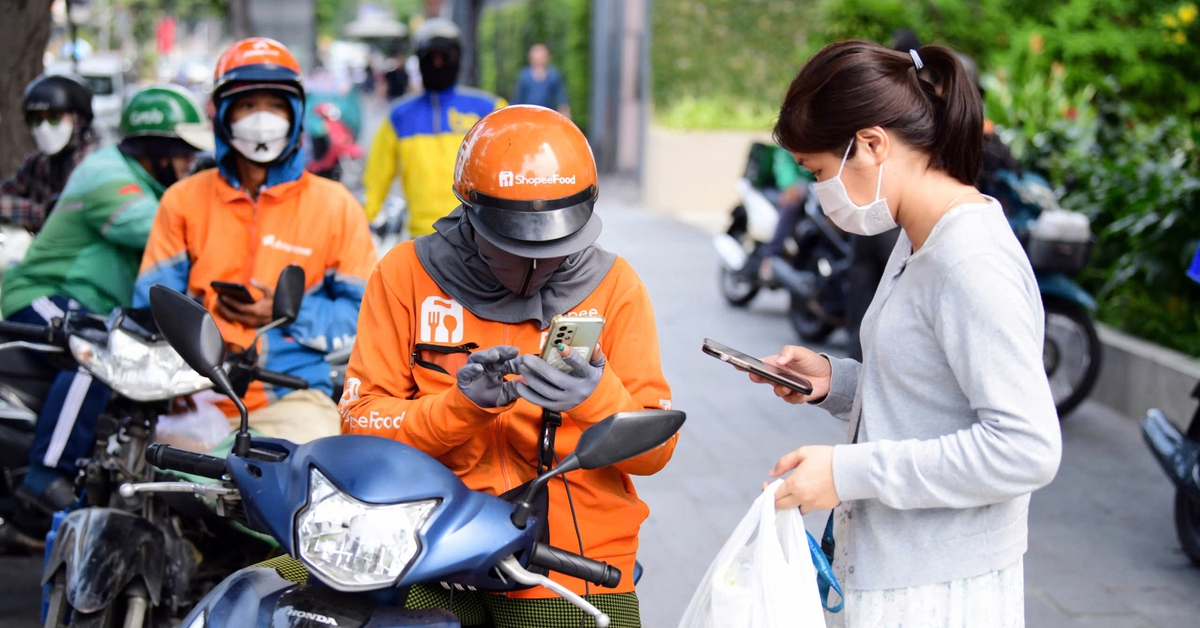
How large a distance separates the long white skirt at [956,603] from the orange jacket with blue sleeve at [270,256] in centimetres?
189

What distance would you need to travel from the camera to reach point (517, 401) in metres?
2.31

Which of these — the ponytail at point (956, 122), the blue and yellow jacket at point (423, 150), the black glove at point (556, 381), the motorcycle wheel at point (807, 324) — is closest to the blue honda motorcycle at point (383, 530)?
the black glove at point (556, 381)

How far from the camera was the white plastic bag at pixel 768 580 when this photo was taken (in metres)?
2.03

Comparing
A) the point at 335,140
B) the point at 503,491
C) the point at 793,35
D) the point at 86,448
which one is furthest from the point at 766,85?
the point at 503,491

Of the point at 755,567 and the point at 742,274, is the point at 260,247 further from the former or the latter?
the point at 742,274

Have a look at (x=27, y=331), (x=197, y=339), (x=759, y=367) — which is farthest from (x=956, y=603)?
(x=27, y=331)

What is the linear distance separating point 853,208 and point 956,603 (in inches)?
27.8

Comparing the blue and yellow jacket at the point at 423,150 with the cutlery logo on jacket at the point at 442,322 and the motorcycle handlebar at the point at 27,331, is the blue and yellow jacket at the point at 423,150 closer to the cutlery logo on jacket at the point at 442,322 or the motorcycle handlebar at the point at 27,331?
the motorcycle handlebar at the point at 27,331

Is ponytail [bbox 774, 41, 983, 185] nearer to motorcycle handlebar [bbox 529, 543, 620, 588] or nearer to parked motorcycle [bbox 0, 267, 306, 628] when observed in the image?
motorcycle handlebar [bbox 529, 543, 620, 588]

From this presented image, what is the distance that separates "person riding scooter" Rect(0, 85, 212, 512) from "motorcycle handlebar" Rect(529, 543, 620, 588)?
2388 millimetres

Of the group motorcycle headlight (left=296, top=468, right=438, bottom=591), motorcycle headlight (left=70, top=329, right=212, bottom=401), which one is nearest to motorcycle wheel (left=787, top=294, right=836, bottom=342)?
motorcycle headlight (left=70, top=329, right=212, bottom=401)

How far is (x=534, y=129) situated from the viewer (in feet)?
7.25

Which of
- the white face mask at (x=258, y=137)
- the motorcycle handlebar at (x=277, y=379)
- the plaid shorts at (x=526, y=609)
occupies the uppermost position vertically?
the white face mask at (x=258, y=137)

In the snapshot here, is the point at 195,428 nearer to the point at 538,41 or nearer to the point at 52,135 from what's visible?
the point at 52,135
